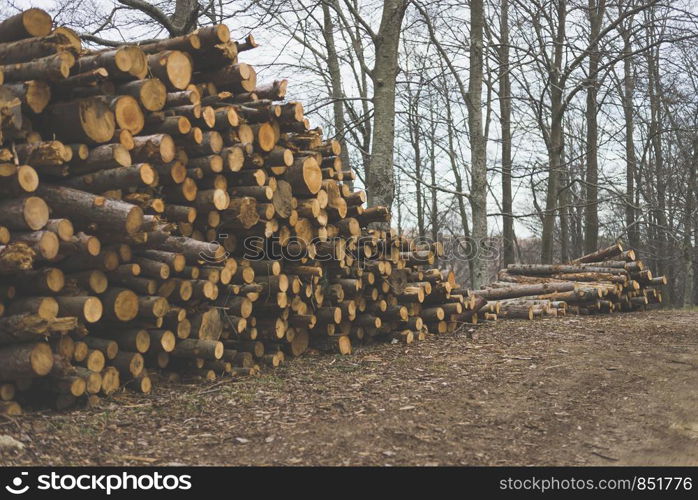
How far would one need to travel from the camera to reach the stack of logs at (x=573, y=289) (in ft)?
36.4

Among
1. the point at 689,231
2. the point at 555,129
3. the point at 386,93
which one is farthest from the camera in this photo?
the point at 689,231

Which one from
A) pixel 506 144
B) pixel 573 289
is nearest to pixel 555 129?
pixel 506 144

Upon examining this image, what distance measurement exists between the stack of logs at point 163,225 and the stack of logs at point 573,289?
3.27m

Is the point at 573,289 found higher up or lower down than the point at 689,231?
lower down

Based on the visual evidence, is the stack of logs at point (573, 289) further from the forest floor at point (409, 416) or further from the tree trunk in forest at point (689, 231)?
the tree trunk in forest at point (689, 231)

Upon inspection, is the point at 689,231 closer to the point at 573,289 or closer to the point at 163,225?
the point at 573,289

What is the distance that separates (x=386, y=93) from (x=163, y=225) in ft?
20.8

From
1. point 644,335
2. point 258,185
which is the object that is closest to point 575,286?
point 644,335

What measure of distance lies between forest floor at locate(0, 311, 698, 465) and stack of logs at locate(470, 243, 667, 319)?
3.22 metres

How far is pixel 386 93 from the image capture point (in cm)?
1114

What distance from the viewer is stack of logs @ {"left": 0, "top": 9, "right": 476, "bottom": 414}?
5.03 m

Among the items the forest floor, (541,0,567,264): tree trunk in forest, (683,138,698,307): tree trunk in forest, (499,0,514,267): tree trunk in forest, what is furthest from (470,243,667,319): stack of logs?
(683,138,698,307): tree trunk in forest
